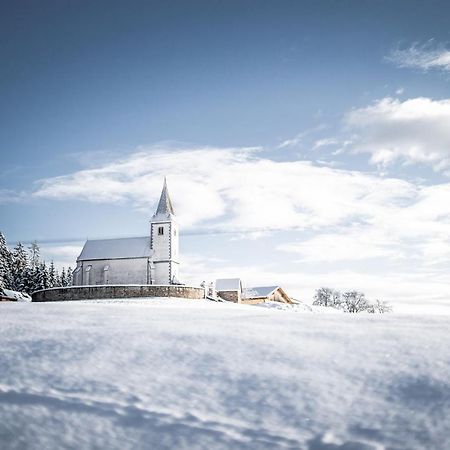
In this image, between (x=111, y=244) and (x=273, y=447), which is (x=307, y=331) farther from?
(x=111, y=244)

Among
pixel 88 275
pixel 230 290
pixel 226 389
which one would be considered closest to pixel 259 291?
pixel 230 290

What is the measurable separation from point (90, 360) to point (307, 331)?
187 centimetres

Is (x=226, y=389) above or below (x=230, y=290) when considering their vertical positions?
above

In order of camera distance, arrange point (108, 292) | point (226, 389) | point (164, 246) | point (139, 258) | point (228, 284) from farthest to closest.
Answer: point (228, 284) < point (164, 246) < point (139, 258) < point (108, 292) < point (226, 389)

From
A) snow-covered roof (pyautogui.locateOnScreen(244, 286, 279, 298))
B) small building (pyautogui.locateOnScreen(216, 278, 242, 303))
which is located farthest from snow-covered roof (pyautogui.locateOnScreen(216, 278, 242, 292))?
snow-covered roof (pyautogui.locateOnScreen(244, 286, 279, 298))

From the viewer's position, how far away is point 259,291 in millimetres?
60406

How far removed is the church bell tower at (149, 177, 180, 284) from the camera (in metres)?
47.4

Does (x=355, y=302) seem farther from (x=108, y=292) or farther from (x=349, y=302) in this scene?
(x=108, y=292)

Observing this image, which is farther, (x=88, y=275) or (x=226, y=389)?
(x=88, y=275)

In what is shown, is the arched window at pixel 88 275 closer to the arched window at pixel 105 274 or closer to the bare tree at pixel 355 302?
the arched window at pixel 105 274

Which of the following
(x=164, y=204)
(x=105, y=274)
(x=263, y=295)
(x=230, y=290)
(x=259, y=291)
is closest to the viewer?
(x=105, y=274)

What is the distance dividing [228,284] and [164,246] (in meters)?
13.0

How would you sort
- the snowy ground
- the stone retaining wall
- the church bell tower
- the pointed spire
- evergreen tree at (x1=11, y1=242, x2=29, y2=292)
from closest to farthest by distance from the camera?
A: the snowy ground
the stone retaining wall
the church bell tower
the pointed spire
evergreen tree at (x1=11, y1=242, x2=29, y2=292)

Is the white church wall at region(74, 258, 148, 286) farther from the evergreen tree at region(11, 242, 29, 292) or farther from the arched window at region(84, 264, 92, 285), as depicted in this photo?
the evergreen tree at region(11, 242, 29, 292)
